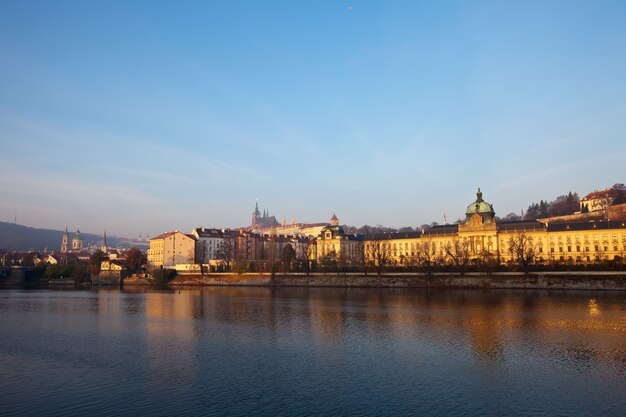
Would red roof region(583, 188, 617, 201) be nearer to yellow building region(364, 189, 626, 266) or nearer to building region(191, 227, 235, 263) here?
yellow building region(364, 189, 626, 266)

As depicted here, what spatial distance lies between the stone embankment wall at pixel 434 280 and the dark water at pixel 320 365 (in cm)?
2826

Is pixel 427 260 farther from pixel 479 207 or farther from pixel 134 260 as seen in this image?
pixel 134 260

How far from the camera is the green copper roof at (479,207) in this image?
360 ft

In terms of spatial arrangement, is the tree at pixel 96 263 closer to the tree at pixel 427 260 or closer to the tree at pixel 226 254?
the tree at pixel 226 254

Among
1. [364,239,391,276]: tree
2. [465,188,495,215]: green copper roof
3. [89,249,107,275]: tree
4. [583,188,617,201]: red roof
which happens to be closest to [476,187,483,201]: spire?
[465,188,495,215]: green copper roof

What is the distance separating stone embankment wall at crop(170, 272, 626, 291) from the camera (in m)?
64.8

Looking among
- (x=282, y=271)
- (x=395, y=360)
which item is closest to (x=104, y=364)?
(x=395, y=360)

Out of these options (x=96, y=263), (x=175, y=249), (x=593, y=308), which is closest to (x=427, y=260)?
(x=593, y=308)

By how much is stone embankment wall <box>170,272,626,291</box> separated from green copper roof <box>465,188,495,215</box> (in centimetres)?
3678

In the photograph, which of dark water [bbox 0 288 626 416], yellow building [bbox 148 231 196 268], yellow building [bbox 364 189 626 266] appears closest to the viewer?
dark water [bbox 0 288 626 416]

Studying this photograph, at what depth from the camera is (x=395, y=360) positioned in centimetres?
2306

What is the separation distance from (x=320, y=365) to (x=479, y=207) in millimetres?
95434

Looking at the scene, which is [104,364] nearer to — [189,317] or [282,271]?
[189,317]

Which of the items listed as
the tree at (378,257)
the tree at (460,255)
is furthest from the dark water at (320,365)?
the tree at (378,257)
